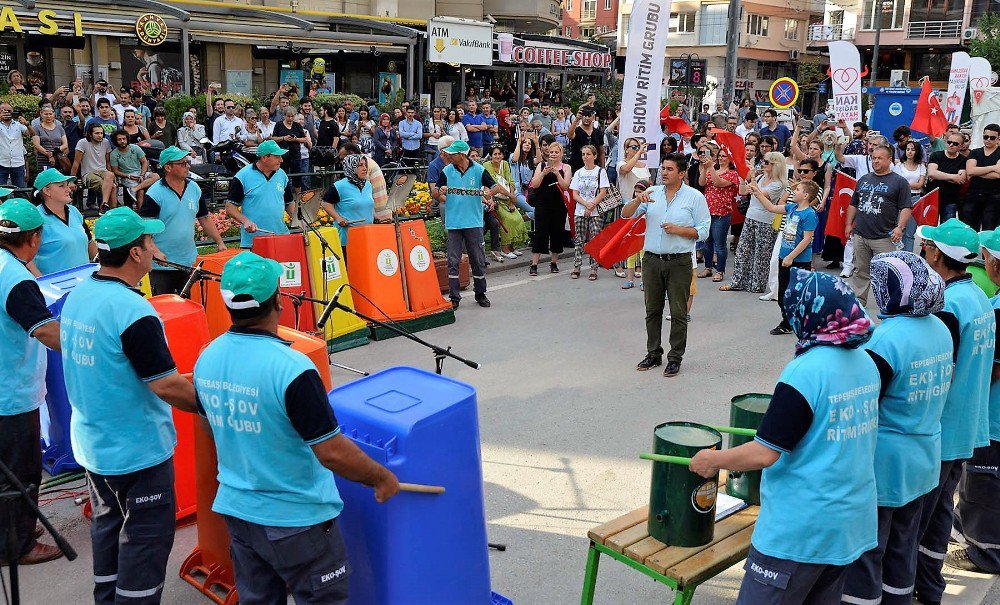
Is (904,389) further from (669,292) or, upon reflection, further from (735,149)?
(735,149)

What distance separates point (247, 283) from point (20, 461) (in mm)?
2345

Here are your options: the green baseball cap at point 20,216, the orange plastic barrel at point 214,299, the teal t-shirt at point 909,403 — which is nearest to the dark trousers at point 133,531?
the green baseball cap at point 20,216

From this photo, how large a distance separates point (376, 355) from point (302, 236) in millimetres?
1370

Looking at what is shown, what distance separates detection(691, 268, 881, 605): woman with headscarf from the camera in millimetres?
3168

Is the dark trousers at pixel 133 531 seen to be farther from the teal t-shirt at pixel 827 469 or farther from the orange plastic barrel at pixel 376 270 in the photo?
the orange plastic barrel at pixel 376 270

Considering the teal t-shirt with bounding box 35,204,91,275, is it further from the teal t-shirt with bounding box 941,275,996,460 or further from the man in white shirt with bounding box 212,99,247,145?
the man in white shirt with bounding box 212,99,247,145

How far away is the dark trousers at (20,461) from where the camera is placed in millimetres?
4598

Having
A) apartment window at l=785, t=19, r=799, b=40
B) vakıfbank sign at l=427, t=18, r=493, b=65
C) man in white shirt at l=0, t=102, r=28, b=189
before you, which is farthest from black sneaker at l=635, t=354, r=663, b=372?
apartment window at l=785, t=19, r=799, b=40

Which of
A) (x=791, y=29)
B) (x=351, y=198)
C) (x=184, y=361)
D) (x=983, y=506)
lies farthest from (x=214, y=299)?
(x=791, y=29)

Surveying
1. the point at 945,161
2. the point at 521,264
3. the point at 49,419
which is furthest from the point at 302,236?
the point at 945,161

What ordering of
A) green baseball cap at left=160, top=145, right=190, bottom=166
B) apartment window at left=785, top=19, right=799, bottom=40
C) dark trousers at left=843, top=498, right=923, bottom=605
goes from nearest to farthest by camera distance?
1. dark trousers at left=843, top=498, right=923, bottom=605
2. green baseball cap at left=160, top=145, right=190, bottom=166
3. apartment window at left=785, top=19, right=799, bottom=40

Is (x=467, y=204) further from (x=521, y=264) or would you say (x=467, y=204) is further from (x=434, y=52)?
(x=434, y=52)

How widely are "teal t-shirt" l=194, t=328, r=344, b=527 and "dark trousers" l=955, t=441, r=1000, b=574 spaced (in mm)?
3619

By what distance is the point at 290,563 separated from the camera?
331 centimetres
